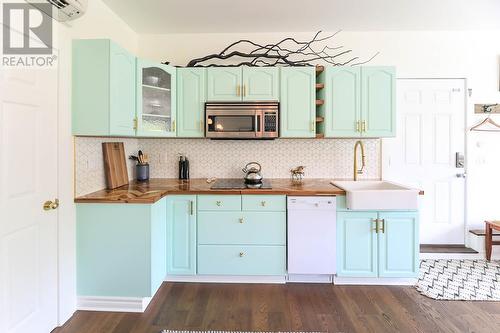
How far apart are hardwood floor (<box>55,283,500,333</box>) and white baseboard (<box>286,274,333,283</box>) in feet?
0.30

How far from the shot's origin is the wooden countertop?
2277mm

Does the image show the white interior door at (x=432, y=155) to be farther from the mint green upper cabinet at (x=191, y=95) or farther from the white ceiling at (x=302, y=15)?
the mint green upper cabinet at (x=191, y=95)

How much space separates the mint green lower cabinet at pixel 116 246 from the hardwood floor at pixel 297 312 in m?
0.24

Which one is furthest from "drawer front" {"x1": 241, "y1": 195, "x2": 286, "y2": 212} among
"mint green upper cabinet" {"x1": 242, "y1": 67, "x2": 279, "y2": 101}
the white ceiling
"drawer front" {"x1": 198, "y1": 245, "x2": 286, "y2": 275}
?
the white ceiling

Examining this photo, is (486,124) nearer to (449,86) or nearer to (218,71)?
(449,86)

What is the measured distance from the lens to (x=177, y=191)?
2.67 m

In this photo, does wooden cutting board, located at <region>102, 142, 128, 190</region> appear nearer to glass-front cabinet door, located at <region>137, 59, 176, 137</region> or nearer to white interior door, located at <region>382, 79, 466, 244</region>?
glass-front cabinet door, located at <region>137, 59, 176, 137</region>

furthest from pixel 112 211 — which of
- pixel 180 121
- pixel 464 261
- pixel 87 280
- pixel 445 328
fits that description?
pixel 464 261

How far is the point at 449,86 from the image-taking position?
3348 millimetres

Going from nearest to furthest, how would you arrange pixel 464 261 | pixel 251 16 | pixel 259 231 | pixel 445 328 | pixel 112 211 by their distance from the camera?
pixel 445 328 < pixel 112 211 < pixel 259 231 < pixel 251 16 < pixel 464 261

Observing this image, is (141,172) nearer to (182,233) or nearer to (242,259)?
(182,233)

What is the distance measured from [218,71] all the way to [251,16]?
0.64m

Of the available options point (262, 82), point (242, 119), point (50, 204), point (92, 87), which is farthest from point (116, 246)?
point (262, 82)

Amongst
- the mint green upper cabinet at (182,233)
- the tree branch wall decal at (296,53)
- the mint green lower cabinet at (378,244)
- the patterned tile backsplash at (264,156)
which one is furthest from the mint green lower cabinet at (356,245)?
the tree branch wall decal at (296,53)
